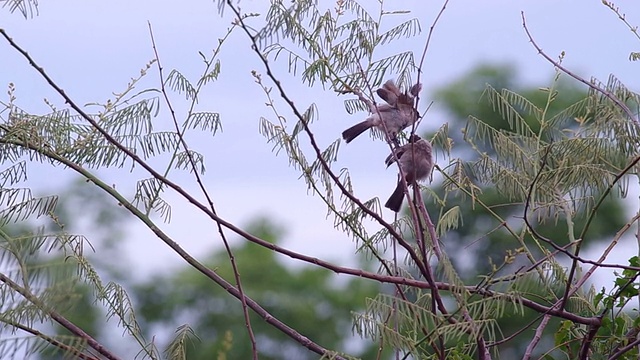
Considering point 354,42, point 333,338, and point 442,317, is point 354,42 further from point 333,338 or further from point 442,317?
point 333,338

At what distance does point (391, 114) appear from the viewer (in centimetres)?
256

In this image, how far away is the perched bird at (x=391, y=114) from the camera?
2.44 m

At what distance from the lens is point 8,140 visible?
2125 millimetres

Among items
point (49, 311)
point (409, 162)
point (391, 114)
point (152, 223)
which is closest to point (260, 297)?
point (409, 162)

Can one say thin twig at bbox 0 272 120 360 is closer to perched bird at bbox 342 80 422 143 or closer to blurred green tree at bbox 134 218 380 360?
perched bird at bbox 342 80 422 143

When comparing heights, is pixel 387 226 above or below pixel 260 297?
below

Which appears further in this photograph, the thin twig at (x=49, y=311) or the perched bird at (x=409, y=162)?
the perched bird at (x=409, y=162)

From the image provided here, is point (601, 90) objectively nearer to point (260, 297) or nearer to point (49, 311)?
point (49, 311)

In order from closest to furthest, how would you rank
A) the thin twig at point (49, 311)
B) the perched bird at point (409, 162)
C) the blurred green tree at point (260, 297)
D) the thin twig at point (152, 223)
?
the thin twig at point (49, 311) → the thin twig at point (152, 223) → the perched bird at point (409, 162) → the blurred green tree at point (260, 297)

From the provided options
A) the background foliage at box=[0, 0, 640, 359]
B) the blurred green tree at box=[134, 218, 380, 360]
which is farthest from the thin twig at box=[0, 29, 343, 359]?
the blurred green tree at box=[134, 218, 380, 360]

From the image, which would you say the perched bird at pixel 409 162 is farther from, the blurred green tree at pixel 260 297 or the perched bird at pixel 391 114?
the blurred green tree at pixel 260 297

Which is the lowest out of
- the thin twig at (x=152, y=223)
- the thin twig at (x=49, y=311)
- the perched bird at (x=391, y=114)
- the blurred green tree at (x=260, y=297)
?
the thin twig at (x=49, y=311)

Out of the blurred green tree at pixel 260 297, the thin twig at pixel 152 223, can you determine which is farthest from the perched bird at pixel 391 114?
the blurred green tree at pixel 260 297

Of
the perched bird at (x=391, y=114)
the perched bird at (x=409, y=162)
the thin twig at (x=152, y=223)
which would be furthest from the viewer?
the perched bird at (x=409, y=162)
